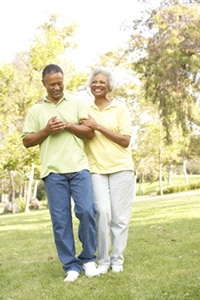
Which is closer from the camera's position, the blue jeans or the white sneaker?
the blue jeans

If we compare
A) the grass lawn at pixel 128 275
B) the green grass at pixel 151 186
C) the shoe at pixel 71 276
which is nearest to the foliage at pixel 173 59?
the grass lawn at pixel 128 275

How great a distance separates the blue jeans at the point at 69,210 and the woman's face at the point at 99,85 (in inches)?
30.2

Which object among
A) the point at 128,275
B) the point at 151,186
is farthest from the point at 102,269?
the point at 151,186

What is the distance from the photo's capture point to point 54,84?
4.63m

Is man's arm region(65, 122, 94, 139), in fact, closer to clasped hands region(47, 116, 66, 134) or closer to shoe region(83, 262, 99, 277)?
clasped hands region(47, 116, 66, 134)

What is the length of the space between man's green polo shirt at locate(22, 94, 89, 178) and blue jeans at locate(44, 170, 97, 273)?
85mm

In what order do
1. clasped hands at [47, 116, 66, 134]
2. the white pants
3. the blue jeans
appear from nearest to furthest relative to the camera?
clasped hands at [47, 116, 66, 134]
the blue jeans
the white pants

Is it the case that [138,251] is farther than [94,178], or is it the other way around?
A: [138,251]

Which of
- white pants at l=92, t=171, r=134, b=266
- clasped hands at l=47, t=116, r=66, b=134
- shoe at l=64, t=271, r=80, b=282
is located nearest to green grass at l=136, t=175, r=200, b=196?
white pants at l=92, t=171, r=134, b=266

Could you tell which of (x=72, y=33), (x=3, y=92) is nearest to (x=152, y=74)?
(x=3, y=92)

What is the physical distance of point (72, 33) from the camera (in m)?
28.3

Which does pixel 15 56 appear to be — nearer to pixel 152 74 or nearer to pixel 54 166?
pixel 152 74

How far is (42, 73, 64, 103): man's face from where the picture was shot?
4590 mm

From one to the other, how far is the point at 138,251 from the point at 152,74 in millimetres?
11762
